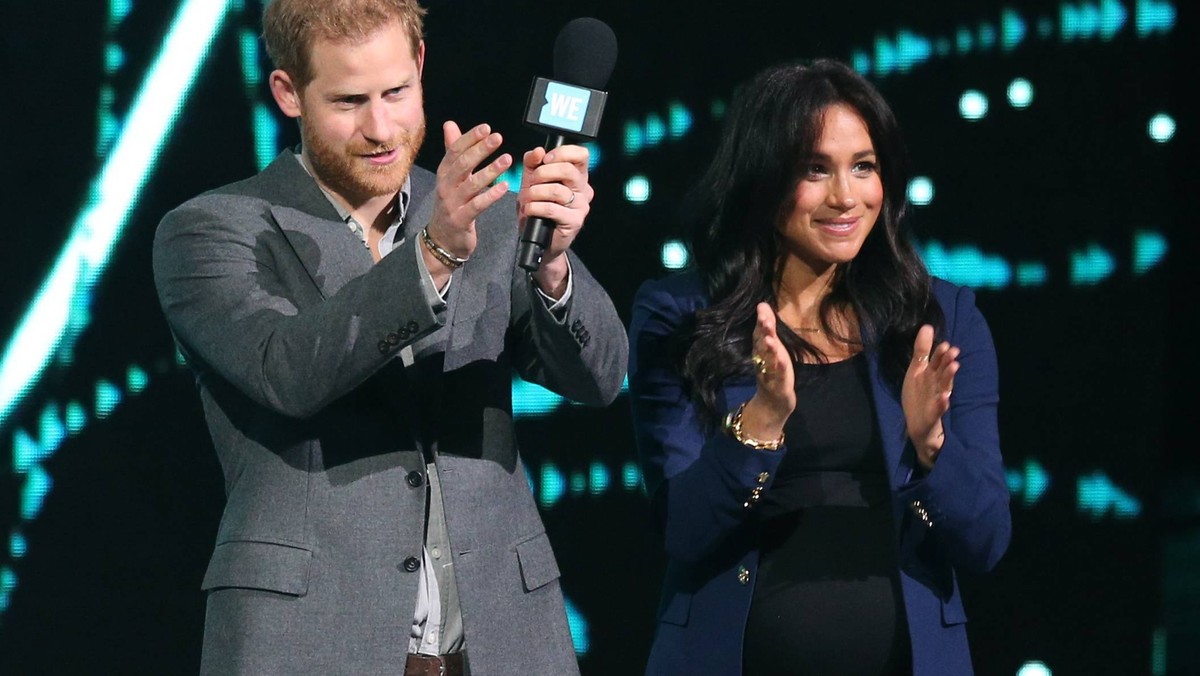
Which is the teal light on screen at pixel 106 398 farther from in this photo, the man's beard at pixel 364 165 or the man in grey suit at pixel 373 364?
the man's beard at pixel 364 165

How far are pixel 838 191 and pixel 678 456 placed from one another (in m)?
0.49

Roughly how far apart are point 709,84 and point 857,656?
4.60 ft

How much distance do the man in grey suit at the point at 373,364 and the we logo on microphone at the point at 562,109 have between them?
0.04 m

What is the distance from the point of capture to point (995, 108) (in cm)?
315

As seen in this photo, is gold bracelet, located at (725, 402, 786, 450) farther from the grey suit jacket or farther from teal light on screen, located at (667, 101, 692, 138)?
teal light on screen, located at (667, 101, 692, 138)

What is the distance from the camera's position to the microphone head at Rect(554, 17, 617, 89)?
189 cm

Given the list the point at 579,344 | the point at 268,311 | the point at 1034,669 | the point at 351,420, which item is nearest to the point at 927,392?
the point at 579,344

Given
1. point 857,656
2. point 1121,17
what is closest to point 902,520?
point 857,656

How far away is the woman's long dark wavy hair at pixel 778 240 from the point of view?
241 cm

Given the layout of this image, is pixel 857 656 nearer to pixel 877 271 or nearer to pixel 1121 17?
pixel 877 271

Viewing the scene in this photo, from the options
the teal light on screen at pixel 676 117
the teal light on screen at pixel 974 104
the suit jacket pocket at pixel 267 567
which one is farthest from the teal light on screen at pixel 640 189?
the suit jacket pocket at pixel 267 567

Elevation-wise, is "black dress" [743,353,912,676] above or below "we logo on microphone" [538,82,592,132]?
below

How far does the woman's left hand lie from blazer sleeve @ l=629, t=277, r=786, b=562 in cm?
20

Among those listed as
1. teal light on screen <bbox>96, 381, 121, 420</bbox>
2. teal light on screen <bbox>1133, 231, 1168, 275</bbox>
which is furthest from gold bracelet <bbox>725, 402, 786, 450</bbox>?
teal light on screen <bbox>96, 381, 121, 420</bbox>
